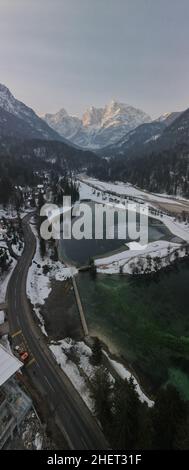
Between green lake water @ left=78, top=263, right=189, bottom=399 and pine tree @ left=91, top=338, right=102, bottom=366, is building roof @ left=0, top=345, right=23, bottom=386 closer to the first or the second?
pine tree @ left=91, top=338, right=102, bottom=366

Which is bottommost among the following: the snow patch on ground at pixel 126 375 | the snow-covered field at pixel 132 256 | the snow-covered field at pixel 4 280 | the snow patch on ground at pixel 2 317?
the snow patch on ground at pixel 126 375

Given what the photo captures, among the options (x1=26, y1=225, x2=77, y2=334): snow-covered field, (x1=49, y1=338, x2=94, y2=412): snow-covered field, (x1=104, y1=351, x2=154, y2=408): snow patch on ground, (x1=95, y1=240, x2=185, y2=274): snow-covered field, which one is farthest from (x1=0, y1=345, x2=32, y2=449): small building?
(x1=95, y1=240, x2=185, y2=274): snow-covered field

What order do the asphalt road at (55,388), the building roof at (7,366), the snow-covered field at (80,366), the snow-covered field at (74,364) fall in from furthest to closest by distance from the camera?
1. the snow-covered field at (80,366)
2. the snow-covered field at (74,364)
3. the asphalt road at (55,388)
4. the building roof at (7,366)

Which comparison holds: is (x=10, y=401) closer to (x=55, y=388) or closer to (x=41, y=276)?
(x=55, y=388)

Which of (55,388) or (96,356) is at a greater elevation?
(96,356)

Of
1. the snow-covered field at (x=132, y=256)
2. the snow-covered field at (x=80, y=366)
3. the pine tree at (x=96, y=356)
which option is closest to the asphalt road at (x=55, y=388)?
A: the snow-covered field at (x=80, y=366)

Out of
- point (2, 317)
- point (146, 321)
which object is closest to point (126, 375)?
point (146, 321)

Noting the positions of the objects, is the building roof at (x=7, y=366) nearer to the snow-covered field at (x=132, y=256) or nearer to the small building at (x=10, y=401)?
the small building at (x=10, y=401)

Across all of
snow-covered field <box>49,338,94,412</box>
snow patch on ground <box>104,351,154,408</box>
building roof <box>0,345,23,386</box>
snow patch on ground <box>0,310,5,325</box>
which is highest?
building roof <box>0,345,23,386</box>
